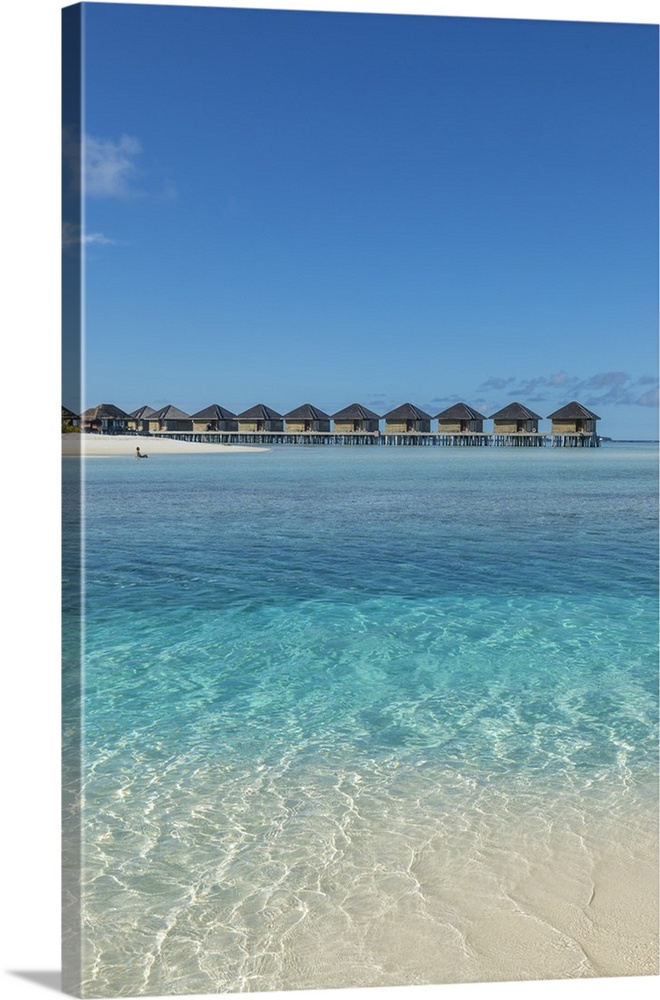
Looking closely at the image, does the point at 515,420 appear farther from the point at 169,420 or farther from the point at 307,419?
the point at 169,420

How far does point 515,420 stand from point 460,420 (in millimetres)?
1977

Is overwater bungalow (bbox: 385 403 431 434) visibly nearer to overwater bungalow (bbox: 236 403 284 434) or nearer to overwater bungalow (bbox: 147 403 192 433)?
overwater bungalow (bbox: 236 403 284 434)

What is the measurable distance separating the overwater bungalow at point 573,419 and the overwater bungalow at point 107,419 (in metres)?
14.6

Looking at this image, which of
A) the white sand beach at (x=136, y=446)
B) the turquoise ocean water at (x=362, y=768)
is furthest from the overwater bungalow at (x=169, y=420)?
the turquoise ocean water at (x=362, y=768)

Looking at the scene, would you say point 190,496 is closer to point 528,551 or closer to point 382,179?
point 528,551

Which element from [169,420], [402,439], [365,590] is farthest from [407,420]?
[365,590]

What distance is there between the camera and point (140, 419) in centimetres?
2875

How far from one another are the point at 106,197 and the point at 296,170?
535 centimetres

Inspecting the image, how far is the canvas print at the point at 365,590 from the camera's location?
6.64ft

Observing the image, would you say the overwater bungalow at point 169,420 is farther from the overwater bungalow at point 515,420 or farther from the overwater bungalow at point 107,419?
the overwater bungalow at point 515,420

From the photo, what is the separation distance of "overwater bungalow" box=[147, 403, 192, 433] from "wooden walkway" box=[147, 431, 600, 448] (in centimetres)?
30

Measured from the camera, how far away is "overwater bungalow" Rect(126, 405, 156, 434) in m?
28.3

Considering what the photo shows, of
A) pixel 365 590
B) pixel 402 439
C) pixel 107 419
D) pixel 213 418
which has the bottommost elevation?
pixel 365 590

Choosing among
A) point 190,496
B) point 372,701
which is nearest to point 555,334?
point 190,496
